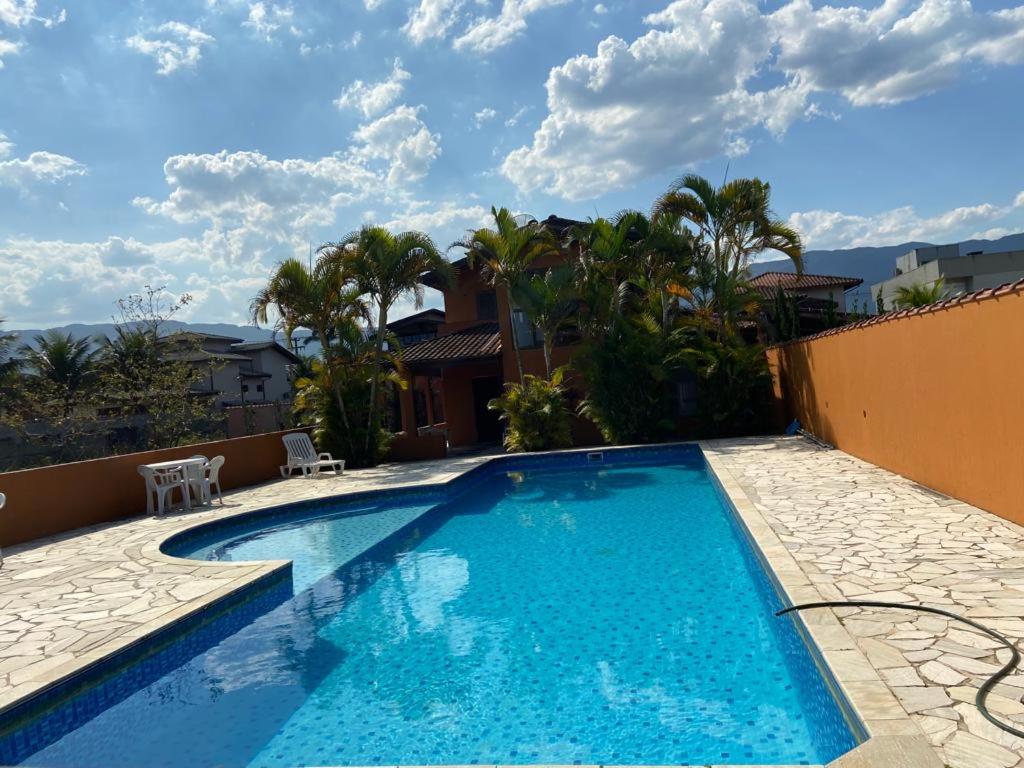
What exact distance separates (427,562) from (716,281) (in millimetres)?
11077

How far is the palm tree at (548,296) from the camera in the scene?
56.6ft

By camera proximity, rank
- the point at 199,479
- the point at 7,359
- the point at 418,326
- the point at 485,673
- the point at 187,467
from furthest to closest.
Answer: the point at 418,326, the point at 7,359, the point at 199,479, the point at 187,467, the point at 485,673

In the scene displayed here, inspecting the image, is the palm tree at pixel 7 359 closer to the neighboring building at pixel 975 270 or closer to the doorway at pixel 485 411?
the doorway at pixel 485 411

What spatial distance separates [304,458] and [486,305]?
9.92 meters

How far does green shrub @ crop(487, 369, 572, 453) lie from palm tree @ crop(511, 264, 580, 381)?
0.71 metres

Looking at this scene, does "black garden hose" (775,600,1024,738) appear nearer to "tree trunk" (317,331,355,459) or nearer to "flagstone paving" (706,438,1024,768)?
"flagstone paving" (706,438,1024,768)

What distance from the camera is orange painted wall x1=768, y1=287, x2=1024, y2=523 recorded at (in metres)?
6.25

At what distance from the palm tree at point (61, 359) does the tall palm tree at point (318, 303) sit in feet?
46.5

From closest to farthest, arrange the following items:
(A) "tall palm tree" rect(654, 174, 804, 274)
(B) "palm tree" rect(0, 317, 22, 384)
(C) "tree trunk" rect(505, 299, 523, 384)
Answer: (A) "tall palm tree" rect(654, 174, 804, 274) < (C) "tree trunk" rect(505, 299, 523, 384) < (B) "palm tree" rect(0, 317, 22, 384)

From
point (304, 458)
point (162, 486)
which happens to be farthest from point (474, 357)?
point (162, 486)

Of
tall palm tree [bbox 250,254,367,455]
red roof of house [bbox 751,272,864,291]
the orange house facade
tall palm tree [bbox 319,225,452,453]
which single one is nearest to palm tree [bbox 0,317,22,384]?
tall palm tree [bbox 250,254,367,455]

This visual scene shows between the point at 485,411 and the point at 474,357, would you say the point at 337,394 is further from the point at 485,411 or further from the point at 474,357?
the point at 485,411

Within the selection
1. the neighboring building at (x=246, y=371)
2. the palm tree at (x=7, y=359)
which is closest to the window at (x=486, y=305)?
the neighboring building at (x=246, y=371)

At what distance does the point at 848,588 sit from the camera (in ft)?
16.8
